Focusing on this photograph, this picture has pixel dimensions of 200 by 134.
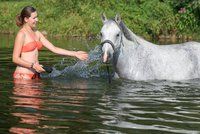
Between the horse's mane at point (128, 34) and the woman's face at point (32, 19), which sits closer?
the woman's face at point (32, 19)

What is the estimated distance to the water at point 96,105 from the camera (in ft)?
25.0

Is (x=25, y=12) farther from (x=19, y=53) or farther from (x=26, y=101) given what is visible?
(x=26, y=101)

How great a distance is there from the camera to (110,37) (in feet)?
37.2

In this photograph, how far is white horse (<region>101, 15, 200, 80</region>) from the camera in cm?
1230

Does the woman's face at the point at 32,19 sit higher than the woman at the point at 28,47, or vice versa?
the woman's face at the point at 32,19

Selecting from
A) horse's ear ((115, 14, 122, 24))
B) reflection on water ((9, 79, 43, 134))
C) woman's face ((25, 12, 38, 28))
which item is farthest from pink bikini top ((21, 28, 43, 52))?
horse's ear ((115, 14, 122, 24))

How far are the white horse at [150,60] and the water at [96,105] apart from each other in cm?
25

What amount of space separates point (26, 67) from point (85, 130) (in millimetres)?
4856

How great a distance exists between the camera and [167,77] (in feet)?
41.4

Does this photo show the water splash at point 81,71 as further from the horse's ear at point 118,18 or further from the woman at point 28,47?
the horse's ear at point 118,18

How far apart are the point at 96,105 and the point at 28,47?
10.4ft

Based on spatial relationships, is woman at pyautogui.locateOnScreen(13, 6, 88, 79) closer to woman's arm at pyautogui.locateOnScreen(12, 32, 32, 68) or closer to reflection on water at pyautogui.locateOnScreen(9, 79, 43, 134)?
woman's arm at pyautogui.locateOnScreen(12, 32, 32, 68)

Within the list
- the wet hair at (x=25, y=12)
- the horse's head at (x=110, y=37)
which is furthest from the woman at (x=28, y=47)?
the horse's head at (x=110, y=37)

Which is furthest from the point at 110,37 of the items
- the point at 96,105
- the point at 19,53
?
the point at 96,105
